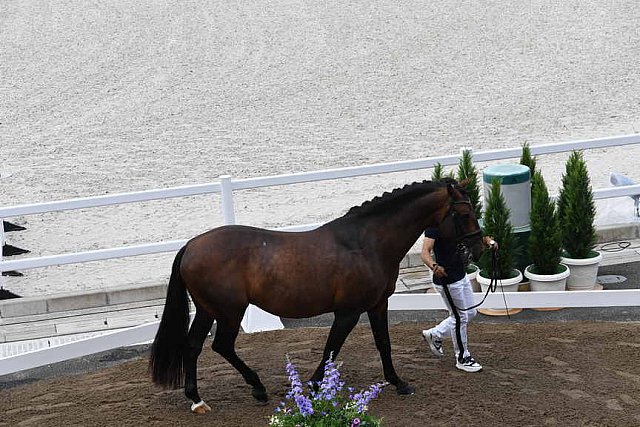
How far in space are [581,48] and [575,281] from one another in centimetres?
1319

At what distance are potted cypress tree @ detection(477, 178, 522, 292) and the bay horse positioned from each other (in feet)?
7.75

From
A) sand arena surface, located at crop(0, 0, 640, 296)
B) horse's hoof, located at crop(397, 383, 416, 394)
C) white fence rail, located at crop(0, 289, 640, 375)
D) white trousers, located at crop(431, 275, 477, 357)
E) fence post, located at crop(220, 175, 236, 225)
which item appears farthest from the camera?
sand arena surface, located at crop(0, 0, 640, 296)

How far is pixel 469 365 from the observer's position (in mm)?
8172

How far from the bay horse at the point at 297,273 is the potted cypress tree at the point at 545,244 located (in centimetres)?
255

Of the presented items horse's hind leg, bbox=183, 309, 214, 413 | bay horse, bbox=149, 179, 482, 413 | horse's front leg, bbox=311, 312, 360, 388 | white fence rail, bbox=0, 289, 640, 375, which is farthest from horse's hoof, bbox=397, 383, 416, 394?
white fence rail, bbox=0, 289, 640, 375

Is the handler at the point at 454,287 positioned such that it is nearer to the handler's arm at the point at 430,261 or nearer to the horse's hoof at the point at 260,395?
the handler's arm at the point at 430,261

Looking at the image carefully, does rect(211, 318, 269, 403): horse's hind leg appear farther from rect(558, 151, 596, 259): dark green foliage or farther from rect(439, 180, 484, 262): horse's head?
rect(558, 151, 596, 259): dark green foliage

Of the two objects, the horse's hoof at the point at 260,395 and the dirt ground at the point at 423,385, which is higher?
the horse's hoof at the point at 260,395

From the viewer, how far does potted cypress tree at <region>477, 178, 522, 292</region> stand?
10.1 metres

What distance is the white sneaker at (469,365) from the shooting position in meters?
8.16

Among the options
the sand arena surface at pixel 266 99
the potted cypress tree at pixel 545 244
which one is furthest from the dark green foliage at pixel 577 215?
the sand arena surface at pixel 266 99

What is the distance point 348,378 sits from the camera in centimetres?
818

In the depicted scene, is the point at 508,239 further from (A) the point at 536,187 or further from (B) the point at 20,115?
(B) the point at 20,115

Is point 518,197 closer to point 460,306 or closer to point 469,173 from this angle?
point 469,173
